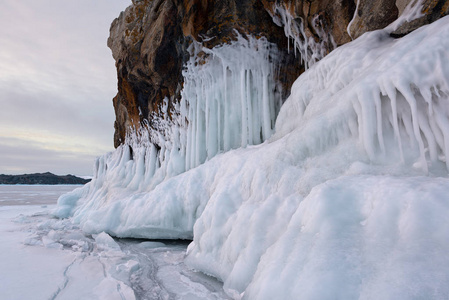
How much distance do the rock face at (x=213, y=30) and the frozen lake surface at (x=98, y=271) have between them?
542cm

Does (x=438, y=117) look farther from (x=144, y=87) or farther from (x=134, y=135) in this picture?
(x=134, y=135)

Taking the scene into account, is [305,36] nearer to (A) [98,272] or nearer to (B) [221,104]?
(B) [221,104]

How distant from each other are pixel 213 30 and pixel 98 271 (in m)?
7.09

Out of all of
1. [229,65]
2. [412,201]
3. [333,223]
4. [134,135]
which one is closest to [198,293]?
[333,223]

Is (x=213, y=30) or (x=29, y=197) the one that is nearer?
(x=213, y=30)

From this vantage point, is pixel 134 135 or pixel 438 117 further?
pixel 134 135

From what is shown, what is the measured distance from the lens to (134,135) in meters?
13.8

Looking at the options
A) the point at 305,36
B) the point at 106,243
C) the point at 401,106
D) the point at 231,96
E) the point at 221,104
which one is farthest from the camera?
the point at 221,104

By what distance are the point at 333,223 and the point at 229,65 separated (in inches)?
278

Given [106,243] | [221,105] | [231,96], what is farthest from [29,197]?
[231,96]

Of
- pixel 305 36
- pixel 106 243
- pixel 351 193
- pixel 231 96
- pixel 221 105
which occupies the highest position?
pixel 305 36

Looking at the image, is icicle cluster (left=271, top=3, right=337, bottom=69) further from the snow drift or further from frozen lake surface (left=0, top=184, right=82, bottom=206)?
frozen lake surface (left=0, top=184, right=82, bottom=206)

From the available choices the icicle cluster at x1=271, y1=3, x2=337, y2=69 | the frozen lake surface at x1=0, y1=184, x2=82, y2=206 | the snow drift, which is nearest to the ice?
the snow drift

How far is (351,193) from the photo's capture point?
2.69 m
